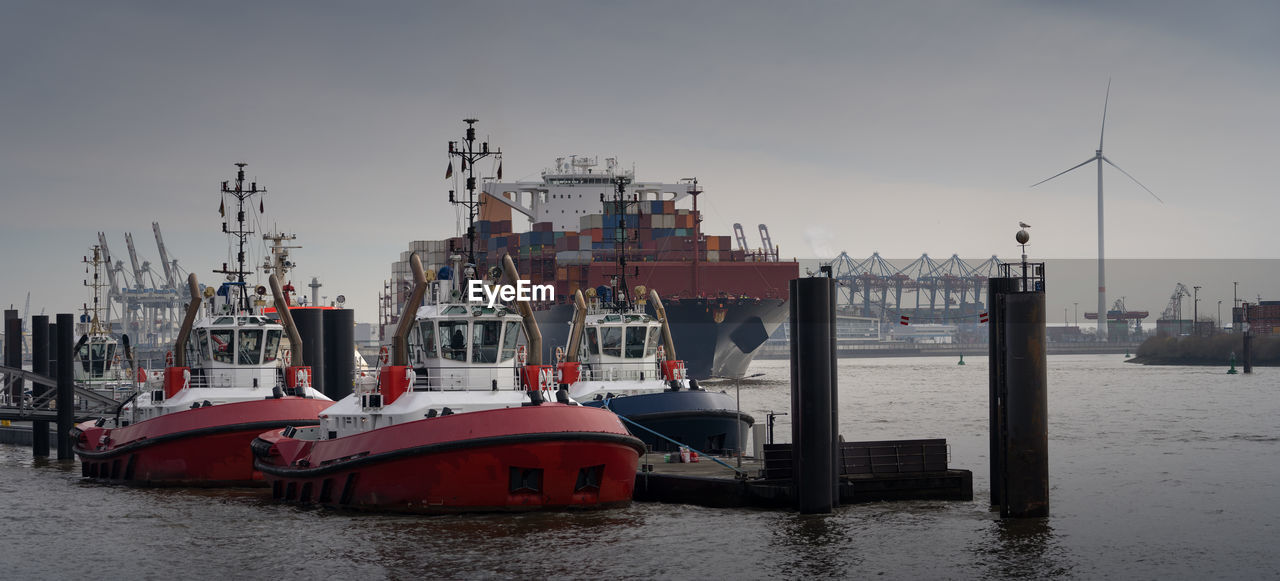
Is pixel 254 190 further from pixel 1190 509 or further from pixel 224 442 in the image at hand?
pixel 1190 509

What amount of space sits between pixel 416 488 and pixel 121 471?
11.5 m

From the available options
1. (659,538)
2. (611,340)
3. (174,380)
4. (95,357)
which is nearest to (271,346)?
(174,380)

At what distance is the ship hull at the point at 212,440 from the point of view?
2844 cm

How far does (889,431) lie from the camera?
160 ft

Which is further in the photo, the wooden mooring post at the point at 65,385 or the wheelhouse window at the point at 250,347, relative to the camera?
the wooden mooring post at the point at 65,385

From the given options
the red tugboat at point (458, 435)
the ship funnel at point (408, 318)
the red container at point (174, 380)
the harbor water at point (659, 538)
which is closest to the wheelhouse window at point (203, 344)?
the red container at point (174, 380)

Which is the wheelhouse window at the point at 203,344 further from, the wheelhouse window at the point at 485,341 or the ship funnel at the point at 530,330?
the ship funnel at the point at 530,330

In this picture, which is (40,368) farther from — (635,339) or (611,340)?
(635,339)

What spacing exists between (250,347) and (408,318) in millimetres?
8177

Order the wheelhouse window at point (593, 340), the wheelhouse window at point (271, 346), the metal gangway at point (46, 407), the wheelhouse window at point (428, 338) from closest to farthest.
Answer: the wheelhouse window at point (428, 338), the wheelhouse window at point (271, 346), the wheelhouse window at point (593, 340), the metal gangway at point (46, 407)

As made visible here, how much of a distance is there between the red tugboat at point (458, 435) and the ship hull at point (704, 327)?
61830 mm

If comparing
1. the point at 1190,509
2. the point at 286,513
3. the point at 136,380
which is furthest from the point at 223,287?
the point at 1190,509

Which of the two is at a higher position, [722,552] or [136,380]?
[136,380]

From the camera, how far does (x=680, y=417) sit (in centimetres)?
3070
